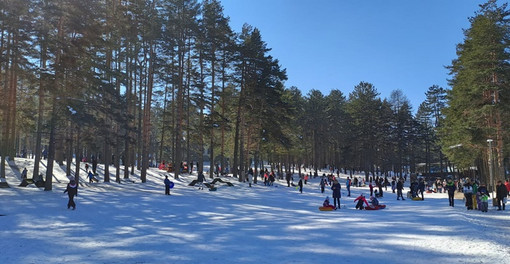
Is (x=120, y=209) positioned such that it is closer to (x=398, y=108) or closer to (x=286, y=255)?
(x=286, y=255)

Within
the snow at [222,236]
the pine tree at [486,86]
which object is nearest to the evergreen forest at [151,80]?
the pine tree at [486,86]

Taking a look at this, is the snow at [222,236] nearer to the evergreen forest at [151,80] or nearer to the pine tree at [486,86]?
the evergreen forest at [151,80]

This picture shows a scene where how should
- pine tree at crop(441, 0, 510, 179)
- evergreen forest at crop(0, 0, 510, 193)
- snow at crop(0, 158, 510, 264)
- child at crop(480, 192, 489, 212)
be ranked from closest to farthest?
snow at crop(0, 158, 510, 264) < child at crop(480, 192, 489, 212) < evergreen forest at crop(0, 0, 510, 193) < pine tree at crop(441, 0, 510, 179)

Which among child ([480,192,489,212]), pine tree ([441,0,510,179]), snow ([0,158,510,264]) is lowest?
snow ([0,158,510,264])

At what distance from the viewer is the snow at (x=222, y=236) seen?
7.83 meters

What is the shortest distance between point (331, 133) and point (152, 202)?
156ft

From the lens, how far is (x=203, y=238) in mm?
9844

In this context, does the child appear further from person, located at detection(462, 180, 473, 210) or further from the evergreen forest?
the evergreen forest

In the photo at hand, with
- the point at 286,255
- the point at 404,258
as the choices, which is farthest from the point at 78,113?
the point at 404,258

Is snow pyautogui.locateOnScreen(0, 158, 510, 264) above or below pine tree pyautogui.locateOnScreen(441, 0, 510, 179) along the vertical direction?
below

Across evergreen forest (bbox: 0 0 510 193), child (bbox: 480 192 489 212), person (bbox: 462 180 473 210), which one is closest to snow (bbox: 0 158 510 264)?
child (bbox: 480 192 489 212)

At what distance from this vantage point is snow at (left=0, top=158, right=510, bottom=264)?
7.83 m

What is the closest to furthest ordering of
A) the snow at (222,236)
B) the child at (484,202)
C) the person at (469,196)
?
1. the snow at (222,236)
2. the child at (484,202)
3. the person at (469,196)

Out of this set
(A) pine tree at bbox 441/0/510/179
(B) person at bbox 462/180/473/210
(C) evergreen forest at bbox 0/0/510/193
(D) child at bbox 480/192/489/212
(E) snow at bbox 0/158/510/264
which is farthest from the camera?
(A) pine tree at bbox 441/0/510/179
